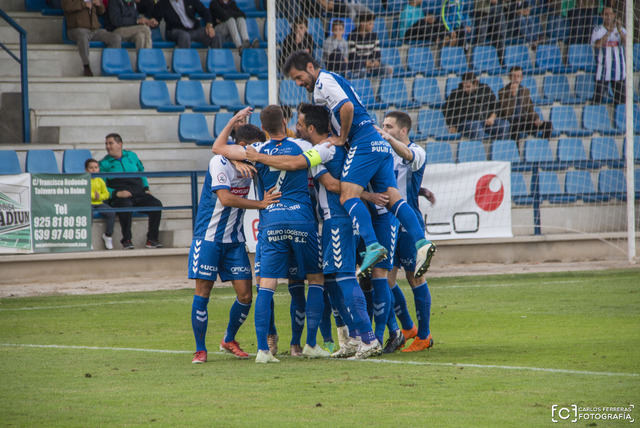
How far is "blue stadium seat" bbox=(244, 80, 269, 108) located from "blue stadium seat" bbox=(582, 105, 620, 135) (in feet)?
22.6

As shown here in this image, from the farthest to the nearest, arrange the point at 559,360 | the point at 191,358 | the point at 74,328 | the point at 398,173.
Result: 1. the point at 74,328
2. the point at 398,173
3. the point at 191,358
4. the point at 559,360

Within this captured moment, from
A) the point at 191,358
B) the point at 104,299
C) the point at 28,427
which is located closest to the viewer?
the point at 28,427

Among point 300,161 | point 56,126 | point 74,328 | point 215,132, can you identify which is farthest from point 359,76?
point 300,161

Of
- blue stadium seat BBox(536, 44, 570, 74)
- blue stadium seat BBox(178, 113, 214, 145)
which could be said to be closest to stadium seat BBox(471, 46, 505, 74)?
blue stadium seat BBox(536, 44, 570, 74)

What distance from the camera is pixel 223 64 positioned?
1959cm

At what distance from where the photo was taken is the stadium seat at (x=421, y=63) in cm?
1906

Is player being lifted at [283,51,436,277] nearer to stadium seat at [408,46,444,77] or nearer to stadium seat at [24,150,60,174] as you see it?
stadium seat at [24,150,60,174]

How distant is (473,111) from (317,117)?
37.0 feet

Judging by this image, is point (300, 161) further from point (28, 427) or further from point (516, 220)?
point (516, 220)

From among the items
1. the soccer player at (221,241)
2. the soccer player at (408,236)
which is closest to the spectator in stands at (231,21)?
the soccer player at (408,236)

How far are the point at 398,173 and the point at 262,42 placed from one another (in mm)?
13029

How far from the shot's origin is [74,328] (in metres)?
9.33

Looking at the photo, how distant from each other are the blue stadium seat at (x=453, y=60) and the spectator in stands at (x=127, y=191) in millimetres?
7455

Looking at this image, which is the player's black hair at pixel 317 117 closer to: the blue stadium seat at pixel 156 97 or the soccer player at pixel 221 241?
the soccer player at pixel 221 241
